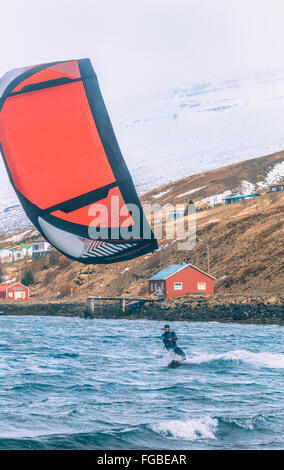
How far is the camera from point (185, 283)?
79688 millimetres

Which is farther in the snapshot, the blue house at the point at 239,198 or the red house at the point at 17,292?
the blue house at the point at 239,198

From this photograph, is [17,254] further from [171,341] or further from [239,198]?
[171,341]

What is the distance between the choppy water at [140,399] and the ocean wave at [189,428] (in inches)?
1.0

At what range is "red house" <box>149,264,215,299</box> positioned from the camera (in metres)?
78.9

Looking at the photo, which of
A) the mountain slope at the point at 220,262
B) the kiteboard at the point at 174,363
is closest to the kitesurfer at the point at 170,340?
the kiteboard at the point at 174,363

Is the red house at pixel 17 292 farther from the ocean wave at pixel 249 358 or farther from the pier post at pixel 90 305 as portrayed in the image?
the ocean wave at pixel 249 358

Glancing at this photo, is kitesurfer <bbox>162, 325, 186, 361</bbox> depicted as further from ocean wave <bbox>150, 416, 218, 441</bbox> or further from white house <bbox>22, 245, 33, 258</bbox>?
white house <bbox>22, 245, 33, 258</bbox>

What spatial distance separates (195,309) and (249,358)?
41.1 metres

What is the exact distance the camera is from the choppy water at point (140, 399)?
15328mm

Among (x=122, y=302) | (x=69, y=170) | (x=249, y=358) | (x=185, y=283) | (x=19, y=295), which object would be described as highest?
(x=69, y=170)

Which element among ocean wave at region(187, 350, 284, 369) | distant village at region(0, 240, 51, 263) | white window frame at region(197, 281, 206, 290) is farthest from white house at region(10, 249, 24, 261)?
ocean wave at region(187, 350, 284, 369)

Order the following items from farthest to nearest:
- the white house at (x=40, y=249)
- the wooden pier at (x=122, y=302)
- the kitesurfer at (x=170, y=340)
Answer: the white house at (x=40, y=249)
the wooden pier at (x=122, y=302)
the kitesurfer at (x=170, y=340)

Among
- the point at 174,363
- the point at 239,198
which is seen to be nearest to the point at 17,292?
the point at 239,198

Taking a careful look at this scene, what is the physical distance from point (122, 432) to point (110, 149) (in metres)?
6.71
